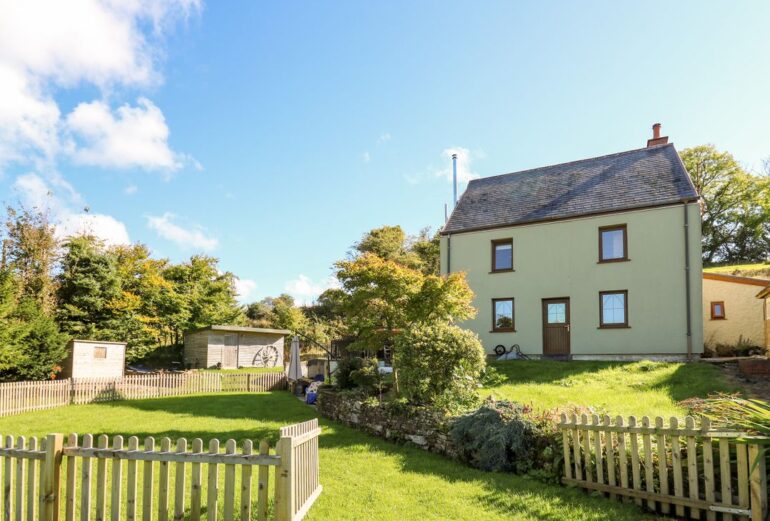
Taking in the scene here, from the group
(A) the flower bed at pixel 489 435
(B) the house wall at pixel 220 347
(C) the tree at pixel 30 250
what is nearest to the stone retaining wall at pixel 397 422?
(A) the flower bed at pixel 489 435

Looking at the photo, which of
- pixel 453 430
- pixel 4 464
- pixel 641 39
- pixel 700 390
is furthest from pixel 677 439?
pixel 641 39

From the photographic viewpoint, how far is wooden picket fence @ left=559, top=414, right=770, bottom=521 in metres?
5.47

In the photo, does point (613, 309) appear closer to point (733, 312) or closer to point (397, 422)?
point (733, 312)

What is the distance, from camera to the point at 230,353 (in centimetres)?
3153

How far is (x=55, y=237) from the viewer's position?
2714 centimetres

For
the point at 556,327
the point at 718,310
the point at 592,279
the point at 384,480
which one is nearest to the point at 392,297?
the point at 384,480

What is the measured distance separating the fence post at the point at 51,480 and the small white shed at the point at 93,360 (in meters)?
17.9

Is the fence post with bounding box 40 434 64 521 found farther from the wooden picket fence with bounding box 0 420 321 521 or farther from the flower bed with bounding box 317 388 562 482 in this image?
the flower bed with bounding box 317 388 562 482

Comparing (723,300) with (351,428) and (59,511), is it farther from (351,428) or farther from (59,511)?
(59,511)

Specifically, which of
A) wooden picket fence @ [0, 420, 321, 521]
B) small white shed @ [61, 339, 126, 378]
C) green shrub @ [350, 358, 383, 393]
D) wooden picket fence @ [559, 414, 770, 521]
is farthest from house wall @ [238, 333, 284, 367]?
wooden picket fence @ [559, 414, 770, 521]

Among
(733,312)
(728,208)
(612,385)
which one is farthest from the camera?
(728,208)

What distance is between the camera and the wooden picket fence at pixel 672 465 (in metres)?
5.47

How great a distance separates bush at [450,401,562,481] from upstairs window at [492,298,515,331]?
1199cm

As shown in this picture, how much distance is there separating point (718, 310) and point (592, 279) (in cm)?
571
